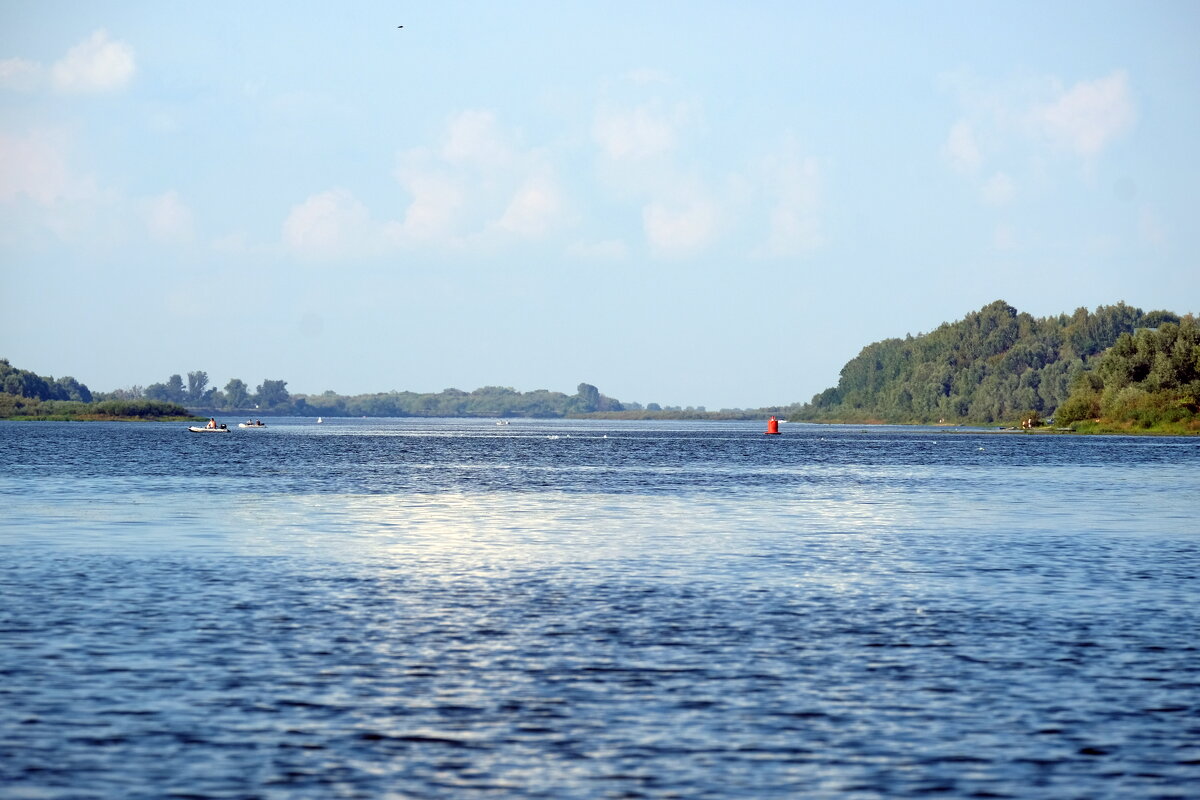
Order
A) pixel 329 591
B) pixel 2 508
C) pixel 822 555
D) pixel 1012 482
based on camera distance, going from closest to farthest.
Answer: pixel 329 591 → pixel 822 555 → pixel 2 508 → pixel 1012 482

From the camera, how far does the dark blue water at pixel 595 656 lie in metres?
16.8

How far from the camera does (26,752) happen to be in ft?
57.1

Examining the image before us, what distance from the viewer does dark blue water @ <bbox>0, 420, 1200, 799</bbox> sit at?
55.0 feet

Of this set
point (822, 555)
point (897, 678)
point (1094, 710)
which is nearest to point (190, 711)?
point (897, 678)

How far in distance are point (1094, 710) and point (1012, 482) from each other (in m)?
71.7

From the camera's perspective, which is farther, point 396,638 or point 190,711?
point 396,638

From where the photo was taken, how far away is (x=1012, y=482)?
89.2m

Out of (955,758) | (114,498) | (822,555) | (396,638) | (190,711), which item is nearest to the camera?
(955,758)

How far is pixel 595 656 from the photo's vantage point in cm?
2433

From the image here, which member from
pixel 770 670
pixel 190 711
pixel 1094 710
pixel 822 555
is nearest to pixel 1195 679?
pixel 1094 710

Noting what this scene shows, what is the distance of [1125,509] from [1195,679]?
4364 cm

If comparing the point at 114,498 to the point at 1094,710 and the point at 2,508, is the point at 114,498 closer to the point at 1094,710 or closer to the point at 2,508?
the point at 2,508

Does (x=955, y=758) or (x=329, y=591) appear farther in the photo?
(x=329, y=591)

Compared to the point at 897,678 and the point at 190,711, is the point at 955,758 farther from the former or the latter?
the point at 190,711
